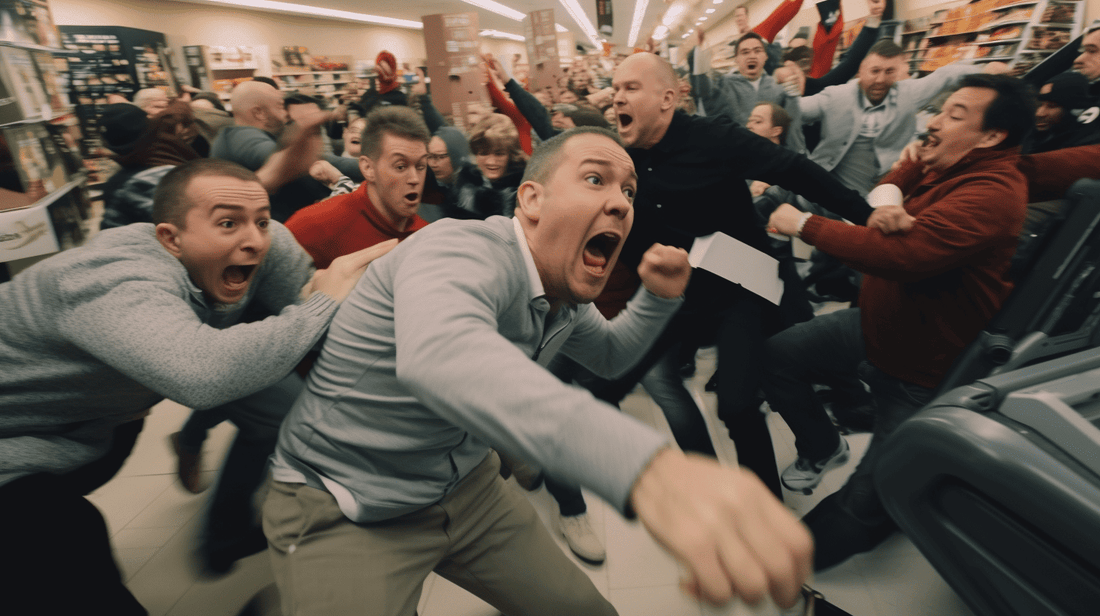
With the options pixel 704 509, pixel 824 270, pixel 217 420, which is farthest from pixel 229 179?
pixel 824 270

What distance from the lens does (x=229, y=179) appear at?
136 cm

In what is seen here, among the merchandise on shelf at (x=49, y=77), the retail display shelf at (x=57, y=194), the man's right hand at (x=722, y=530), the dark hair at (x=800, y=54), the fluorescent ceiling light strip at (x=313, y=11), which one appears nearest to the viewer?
the man's right hand at (x=722, y=530)

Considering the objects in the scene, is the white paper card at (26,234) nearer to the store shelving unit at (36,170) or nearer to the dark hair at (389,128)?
the store shelving unit at (36,170)

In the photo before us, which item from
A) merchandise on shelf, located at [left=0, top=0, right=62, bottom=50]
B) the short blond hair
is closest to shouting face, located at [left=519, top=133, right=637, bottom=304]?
the short blond hair

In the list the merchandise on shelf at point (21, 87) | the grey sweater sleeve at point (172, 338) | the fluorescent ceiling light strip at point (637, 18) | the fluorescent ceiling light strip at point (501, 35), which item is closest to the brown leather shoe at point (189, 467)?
the grey sweater sleeve at point (172, 338)

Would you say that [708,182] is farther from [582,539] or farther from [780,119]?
[780,119]

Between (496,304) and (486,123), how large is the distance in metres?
2.27

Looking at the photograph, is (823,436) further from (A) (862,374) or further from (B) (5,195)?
(B) (5,195)

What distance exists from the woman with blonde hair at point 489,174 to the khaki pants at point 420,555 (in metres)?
1.46

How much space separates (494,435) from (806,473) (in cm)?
206

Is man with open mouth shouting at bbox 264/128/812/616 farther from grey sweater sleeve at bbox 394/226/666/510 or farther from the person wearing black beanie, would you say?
the person wearing black beanie

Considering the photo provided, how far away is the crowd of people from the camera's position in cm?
62

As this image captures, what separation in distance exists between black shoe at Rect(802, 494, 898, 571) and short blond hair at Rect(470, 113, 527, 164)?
2.04 meters

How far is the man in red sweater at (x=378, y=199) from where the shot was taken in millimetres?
2018
